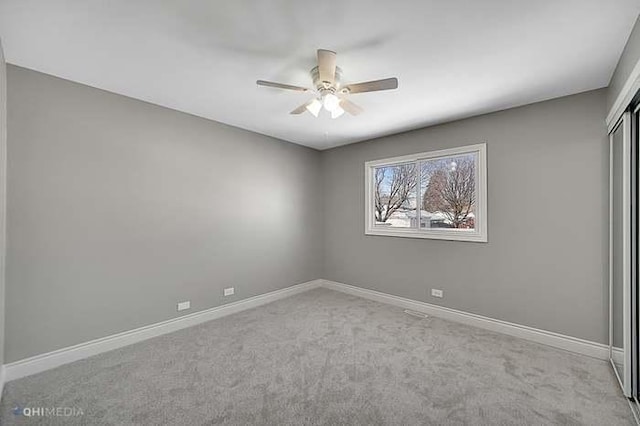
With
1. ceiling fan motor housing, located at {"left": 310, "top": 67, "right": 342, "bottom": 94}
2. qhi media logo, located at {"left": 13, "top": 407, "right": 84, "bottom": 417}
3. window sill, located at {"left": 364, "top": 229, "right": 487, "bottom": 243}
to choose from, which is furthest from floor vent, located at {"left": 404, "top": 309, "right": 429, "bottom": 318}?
qhi media logo, located at {"left": 13, "top": 407, "right": 84, "bottom": 417}

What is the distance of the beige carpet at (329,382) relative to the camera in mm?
1761

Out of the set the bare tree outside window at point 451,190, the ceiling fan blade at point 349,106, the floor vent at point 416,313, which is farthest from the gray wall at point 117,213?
the bare tree outside window at point 451,190

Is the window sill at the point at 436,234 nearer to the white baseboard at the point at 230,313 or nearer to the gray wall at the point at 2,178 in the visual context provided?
the white baseboard at the point at 230,313

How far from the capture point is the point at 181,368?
2.29 meters

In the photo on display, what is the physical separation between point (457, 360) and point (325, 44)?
2.87 metres

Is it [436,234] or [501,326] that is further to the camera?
[436,234]

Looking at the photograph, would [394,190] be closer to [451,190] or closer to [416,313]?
[451,190]

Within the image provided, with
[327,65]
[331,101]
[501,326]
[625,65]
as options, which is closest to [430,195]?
[501,326]

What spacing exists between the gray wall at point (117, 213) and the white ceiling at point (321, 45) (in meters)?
0.41

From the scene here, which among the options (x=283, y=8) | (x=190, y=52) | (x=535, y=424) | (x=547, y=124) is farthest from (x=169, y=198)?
(x=547, y=124)

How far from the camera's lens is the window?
10.7 feet

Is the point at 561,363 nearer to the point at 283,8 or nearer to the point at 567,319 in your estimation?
the point at 567,319

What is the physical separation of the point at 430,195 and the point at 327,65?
2.51 meters

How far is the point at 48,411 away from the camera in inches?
70.2
